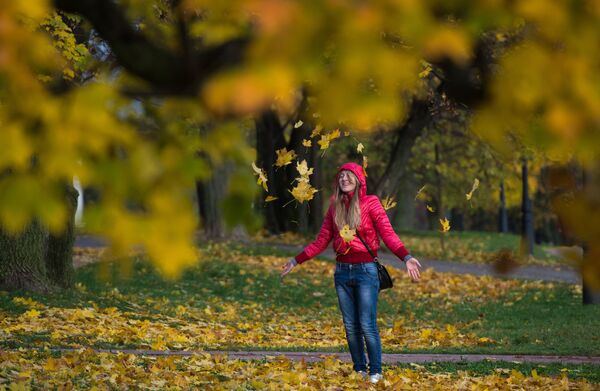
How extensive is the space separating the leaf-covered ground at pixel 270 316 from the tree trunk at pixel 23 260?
41cm

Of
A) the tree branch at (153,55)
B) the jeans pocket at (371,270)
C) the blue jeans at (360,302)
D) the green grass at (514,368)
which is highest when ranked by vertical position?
the tree branch at (153,55)

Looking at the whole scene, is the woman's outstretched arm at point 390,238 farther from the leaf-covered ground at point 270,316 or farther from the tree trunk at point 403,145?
the tree trunk at point 403,145

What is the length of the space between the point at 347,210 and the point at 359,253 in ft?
1.26

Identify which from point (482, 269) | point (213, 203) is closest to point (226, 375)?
point (482, 269)

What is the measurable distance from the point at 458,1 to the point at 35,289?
474 inches

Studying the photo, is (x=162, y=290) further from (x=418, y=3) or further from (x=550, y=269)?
(x=418, y=3)

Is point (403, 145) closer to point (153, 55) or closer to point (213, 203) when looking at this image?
point (213, 203)

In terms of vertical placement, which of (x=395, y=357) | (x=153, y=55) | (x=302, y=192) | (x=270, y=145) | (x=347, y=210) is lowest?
(x=395, y=357)

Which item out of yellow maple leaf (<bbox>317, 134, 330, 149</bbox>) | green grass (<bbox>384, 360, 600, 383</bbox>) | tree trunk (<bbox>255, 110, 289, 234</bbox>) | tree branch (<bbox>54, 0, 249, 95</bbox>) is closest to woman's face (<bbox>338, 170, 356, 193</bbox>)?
yellow maple leaf (<bbox>317, 134, 330, 149</bbox>)

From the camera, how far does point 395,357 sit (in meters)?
10.6

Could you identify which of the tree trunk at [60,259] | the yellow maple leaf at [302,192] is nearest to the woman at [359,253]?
the yellow maple leaf at [302,192]

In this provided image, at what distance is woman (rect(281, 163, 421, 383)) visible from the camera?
7957 millimetres

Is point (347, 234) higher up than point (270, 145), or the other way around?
point (270, 145)

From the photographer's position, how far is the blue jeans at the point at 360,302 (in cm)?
796
